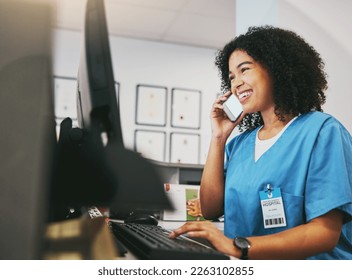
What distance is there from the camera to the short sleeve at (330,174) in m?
0.67

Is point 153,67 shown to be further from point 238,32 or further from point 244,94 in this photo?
point 244,94

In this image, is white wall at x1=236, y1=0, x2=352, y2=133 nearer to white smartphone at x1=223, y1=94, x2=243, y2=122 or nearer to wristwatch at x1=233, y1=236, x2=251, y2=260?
white smartphone at x1=223, y1=94, x2=243, y2=122

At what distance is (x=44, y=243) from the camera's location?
0.30 meters

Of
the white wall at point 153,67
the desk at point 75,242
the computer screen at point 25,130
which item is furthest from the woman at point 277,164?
the white wall at point 153,67

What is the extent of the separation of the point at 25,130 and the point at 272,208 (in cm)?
56

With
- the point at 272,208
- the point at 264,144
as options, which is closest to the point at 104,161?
the point at 272,208

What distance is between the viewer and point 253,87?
3.20 feet

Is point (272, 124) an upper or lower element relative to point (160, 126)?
lower

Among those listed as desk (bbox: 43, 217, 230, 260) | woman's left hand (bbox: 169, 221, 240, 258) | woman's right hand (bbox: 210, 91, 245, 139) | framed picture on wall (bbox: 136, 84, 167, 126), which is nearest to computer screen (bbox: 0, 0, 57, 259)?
desk (bbox: 43, 217, 230, 260)

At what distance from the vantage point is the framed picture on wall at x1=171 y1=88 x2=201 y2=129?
2.27 meters

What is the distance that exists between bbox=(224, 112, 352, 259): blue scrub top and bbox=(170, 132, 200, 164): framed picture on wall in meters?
1.31
